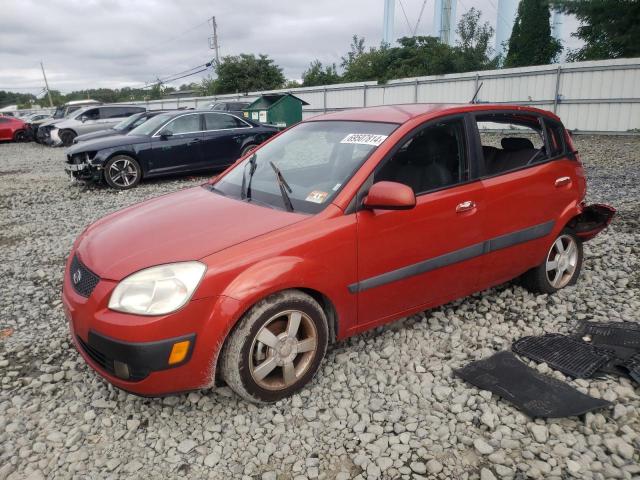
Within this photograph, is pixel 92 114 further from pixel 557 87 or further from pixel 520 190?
pixel 520 190

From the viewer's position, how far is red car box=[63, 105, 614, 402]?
94.7 inches

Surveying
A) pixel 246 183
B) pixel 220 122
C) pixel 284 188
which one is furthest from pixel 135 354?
pixel 220 122

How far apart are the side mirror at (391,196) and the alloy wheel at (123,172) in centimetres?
801

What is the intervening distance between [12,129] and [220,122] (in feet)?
60.7

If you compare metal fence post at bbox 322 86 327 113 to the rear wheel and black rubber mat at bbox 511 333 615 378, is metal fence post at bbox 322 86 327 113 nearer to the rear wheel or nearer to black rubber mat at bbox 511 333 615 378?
the rear wheel

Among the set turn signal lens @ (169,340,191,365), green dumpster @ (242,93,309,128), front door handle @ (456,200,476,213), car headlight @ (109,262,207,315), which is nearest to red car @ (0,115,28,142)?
green dumpster @ (242,93,309,128)

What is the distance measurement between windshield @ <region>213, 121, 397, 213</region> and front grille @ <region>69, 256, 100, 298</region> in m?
1.04

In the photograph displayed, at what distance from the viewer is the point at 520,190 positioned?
3.51 metres

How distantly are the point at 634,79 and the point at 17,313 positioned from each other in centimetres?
1618

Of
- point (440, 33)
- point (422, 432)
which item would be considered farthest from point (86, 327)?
point (440, 33)

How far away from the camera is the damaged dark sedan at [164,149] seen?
30.7 ft

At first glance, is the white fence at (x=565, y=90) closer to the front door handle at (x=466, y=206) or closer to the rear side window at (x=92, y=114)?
the rear side window at (x=92, y=114)

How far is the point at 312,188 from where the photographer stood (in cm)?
300

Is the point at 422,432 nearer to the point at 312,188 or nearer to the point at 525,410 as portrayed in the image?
the point at 525,410
